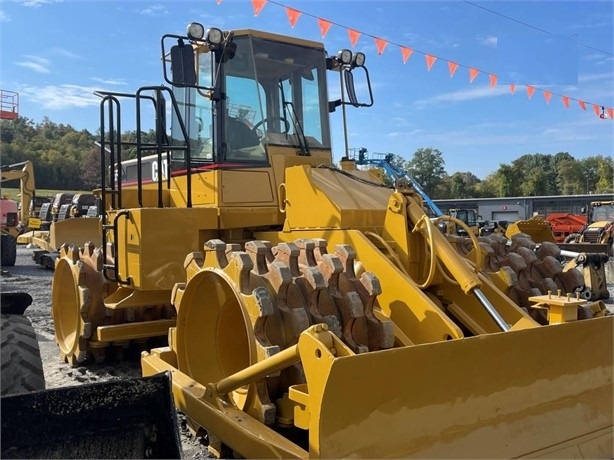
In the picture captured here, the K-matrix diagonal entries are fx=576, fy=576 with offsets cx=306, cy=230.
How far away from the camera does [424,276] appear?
13.9 feet

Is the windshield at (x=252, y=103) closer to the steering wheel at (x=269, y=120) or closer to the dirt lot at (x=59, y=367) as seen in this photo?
the steering wheel at (x=269, y=120)

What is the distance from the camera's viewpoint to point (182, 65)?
462 centimetres

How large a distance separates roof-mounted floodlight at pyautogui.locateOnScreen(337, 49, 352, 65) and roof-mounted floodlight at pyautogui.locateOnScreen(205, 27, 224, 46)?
4.45 ft

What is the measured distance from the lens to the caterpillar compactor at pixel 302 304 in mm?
2902

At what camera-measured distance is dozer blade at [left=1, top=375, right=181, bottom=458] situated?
8.82 ft

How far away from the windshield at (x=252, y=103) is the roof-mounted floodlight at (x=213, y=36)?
0.54 ft

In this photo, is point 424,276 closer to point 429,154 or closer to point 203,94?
point 203,94

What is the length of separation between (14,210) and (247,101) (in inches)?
670

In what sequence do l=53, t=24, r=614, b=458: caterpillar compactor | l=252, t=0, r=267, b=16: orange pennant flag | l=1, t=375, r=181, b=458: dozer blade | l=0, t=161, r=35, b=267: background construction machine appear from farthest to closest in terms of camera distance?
l=0, t=161, r=35, b=267: background construction machine, l=252, t=0, r=267, b=16: orange pennant flag, l=53, t=24, r=614, b=458: caterpillar compactor, l=1, t=375, r=181, b=458: dozer blade

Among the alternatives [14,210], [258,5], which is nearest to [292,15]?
[258,5]

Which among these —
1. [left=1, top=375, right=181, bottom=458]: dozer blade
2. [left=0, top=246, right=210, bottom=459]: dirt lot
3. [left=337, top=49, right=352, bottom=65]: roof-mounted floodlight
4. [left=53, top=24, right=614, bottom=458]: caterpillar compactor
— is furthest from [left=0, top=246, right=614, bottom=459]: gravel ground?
[left=337, top=49, right=352, bottom=65]: roof-mounted floodlight

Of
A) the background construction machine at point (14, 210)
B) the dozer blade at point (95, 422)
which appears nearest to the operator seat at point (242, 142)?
the dozer blade at point (95, 422)

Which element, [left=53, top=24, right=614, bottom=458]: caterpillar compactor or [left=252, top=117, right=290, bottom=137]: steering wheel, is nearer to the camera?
[left=53, top=24, right=614, bottom=458]: caterpillar compactor

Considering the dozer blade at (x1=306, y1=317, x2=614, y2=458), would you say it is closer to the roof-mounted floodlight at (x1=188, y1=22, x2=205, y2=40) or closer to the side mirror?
the side mirror
